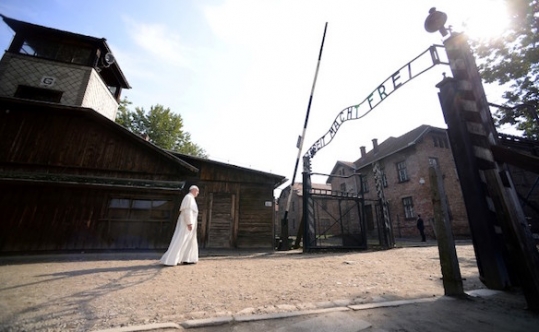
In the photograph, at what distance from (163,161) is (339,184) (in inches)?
933

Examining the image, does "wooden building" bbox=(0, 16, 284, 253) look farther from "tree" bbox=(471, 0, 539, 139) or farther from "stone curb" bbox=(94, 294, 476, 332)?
"tree" bbox=(471, 0, 539, 139)

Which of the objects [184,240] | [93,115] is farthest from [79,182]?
[184,240]

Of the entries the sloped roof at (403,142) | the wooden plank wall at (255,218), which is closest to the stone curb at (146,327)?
the wooden plank wall at (255,218)

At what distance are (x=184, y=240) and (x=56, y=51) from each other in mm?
14657

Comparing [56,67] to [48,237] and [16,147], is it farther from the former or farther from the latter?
[48,237]

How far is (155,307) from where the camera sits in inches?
109

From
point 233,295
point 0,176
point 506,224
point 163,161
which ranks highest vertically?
point 163,161

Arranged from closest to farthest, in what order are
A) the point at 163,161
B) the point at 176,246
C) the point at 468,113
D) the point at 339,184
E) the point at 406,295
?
the point at 406,295, the point at 468,113, the point at 176,246, the point at 163,161, the point at 339,184

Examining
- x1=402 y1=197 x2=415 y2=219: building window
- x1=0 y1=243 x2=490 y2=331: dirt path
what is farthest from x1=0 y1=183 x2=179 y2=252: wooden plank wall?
x1=402 y1=197 x2=415 y2=219: building window

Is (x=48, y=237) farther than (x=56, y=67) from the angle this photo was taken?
No

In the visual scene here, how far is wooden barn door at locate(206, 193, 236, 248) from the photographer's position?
11562 mm

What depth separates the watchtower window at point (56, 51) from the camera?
12.2 meters

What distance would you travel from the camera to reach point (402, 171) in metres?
20.5

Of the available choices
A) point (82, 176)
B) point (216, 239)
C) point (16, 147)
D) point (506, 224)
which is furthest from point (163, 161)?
point (506, 224)
